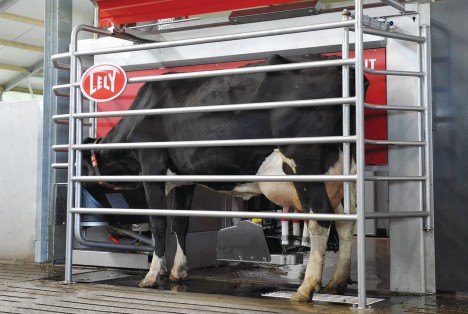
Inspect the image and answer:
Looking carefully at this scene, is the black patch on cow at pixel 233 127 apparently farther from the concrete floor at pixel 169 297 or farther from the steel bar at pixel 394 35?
the concrete floor at pixel 169 297

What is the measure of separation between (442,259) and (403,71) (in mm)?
1282

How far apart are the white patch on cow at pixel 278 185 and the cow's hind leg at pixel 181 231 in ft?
3.13

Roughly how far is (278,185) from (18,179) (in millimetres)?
3019

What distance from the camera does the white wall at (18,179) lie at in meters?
6.43

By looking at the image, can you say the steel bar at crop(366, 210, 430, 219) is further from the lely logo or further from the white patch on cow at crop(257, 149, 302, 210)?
the lely logo

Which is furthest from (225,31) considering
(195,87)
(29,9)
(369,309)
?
(29,9)

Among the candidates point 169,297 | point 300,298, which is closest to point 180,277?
point 169,297

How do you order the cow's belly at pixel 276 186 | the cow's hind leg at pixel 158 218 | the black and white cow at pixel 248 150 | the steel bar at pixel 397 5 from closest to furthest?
the black and white cow at pixel 248 150, the steel bar at pixel 397 5, the cow's belly at pixel 276 186, the cow's hind leg at pixel 158 218

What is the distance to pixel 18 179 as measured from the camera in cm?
650

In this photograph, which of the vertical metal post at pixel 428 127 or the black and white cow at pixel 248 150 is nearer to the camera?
the black and white cow at pixel 248 150

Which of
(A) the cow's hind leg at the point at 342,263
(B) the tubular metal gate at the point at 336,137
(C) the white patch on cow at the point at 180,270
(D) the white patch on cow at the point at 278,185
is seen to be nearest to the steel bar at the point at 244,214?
(B) the tubular metal gate at the point at 336,137

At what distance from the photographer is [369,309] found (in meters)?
3.72

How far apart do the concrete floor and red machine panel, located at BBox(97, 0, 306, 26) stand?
2.23 meters

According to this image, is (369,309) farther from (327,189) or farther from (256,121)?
(256,121)
